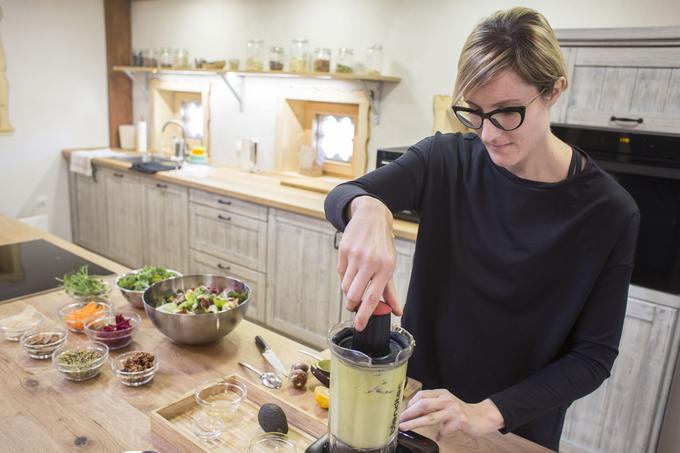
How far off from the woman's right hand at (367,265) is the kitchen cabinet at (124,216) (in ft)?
12.3

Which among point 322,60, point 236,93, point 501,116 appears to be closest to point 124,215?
point 236,93

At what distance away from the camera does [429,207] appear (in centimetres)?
127

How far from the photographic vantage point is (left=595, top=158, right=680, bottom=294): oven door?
6.85 feet

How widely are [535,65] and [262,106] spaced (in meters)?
3.42

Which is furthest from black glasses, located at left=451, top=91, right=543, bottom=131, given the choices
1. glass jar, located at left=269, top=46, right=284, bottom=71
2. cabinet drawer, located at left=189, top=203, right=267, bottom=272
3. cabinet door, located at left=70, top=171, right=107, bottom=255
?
cabinet door, located at left=70, top=171, right=107, bottom=255

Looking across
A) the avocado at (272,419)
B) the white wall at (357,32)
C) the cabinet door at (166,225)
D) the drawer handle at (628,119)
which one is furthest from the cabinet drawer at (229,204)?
the avocado at (272,419)

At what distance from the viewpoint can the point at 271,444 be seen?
3.34ft

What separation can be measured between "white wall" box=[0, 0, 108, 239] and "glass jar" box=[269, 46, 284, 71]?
2.04 m

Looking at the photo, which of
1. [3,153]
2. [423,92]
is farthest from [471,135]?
[3,153]

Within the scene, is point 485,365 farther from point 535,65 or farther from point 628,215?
point 535,65

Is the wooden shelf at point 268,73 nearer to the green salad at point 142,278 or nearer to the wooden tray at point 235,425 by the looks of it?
the green salad at point 142,278

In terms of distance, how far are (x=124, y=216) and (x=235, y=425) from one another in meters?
3.72

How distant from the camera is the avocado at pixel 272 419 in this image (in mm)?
1060

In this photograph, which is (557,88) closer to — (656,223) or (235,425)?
(235,425)
